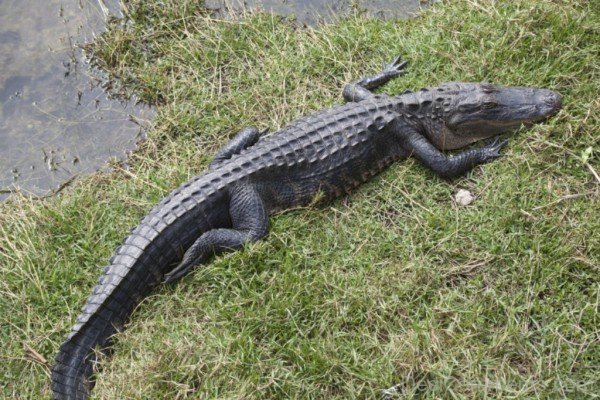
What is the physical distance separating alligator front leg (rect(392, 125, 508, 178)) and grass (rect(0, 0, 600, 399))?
0.29ft

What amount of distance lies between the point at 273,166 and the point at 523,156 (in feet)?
6.26

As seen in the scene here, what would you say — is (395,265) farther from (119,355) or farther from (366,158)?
(119,355)

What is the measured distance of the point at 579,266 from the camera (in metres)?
4.17

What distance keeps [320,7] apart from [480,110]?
2207 mm

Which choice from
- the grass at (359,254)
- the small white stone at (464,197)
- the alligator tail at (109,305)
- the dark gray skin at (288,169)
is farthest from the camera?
the small white stone at (464,197)

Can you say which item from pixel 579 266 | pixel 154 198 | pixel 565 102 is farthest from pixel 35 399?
pixel 565 102

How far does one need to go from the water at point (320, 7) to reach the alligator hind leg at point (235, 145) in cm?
168

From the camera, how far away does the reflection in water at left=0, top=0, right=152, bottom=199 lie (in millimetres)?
5484

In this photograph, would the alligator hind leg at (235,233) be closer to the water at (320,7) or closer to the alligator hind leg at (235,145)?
the alligator hind leg at (235,145)

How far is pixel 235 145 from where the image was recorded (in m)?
5.10

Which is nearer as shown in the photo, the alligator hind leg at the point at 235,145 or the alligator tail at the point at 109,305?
the alligator tail at the point at 109,305

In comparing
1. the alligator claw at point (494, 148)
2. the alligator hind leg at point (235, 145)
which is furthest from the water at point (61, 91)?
the alligator claw at point (494, 148)

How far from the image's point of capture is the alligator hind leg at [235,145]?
5086mm

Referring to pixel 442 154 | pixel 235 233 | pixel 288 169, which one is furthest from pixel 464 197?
pixel 235 233
